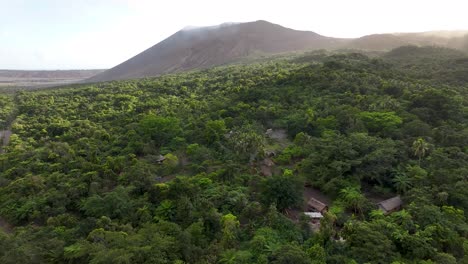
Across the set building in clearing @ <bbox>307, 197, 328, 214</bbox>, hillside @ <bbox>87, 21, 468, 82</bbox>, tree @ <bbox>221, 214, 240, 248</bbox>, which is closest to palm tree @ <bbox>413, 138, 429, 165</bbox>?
building in clearing @ <bbox>307, 197, 328, 214</bbox>

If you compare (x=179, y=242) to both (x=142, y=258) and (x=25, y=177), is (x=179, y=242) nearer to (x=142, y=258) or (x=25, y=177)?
(x=142, y=258)

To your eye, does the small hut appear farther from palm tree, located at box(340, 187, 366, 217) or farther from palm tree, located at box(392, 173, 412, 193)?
palm tree, located at box(392, 173, 412, 193)


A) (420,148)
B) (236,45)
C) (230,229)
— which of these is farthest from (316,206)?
(236,45)

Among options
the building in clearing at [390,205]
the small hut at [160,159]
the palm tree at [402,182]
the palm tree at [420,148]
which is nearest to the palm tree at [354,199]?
the building in clearing at [390,205]

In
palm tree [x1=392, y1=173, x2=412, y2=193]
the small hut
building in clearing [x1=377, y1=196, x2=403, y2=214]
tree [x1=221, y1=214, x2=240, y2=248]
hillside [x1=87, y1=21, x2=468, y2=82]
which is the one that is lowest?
building in clearing [x1=377, y1=196, x2=403, y2=214]

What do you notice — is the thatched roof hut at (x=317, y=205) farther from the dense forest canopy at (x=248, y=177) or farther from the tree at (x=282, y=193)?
the tree at (x=282, y=193)

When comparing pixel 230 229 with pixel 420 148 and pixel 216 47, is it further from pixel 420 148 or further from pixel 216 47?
pixel 216 47
